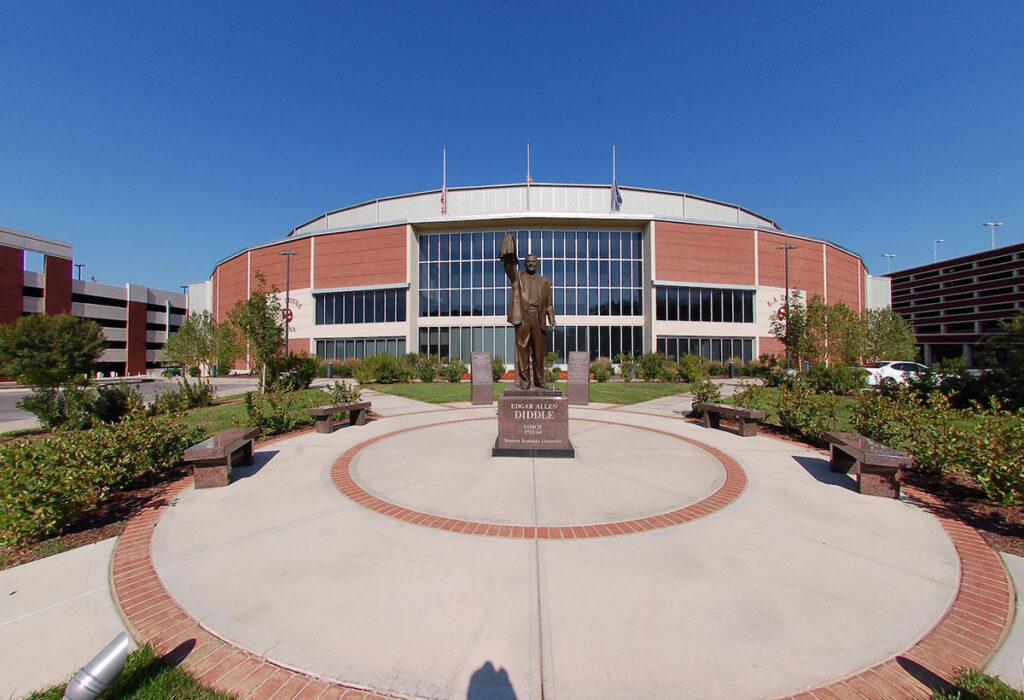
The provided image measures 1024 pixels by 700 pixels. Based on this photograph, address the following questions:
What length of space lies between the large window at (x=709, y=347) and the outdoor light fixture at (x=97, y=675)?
118 feet

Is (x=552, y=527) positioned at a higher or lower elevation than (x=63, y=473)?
lower

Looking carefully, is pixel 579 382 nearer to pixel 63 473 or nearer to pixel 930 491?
pixel 930 491

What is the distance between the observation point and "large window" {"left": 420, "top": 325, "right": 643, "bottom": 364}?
35875mm

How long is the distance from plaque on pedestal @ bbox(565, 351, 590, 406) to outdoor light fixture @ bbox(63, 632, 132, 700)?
45.2ft

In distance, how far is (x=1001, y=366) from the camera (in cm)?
1166

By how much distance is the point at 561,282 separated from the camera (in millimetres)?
36344

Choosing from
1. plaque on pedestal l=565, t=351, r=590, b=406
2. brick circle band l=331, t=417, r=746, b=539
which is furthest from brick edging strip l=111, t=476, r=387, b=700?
plaque on pedestal l=565, t=351, r=590, b=406

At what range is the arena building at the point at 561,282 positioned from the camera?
3519 cm

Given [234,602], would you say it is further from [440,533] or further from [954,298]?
[954,298]

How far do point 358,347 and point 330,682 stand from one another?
3731 centimetres

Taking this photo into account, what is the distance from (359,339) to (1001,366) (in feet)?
125

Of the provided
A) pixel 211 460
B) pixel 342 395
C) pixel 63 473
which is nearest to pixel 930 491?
pixel 211 460

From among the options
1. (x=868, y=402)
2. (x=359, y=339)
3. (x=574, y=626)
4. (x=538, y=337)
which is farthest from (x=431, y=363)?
(x=574, y=626)

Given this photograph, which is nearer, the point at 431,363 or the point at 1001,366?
the point at 1001,366
